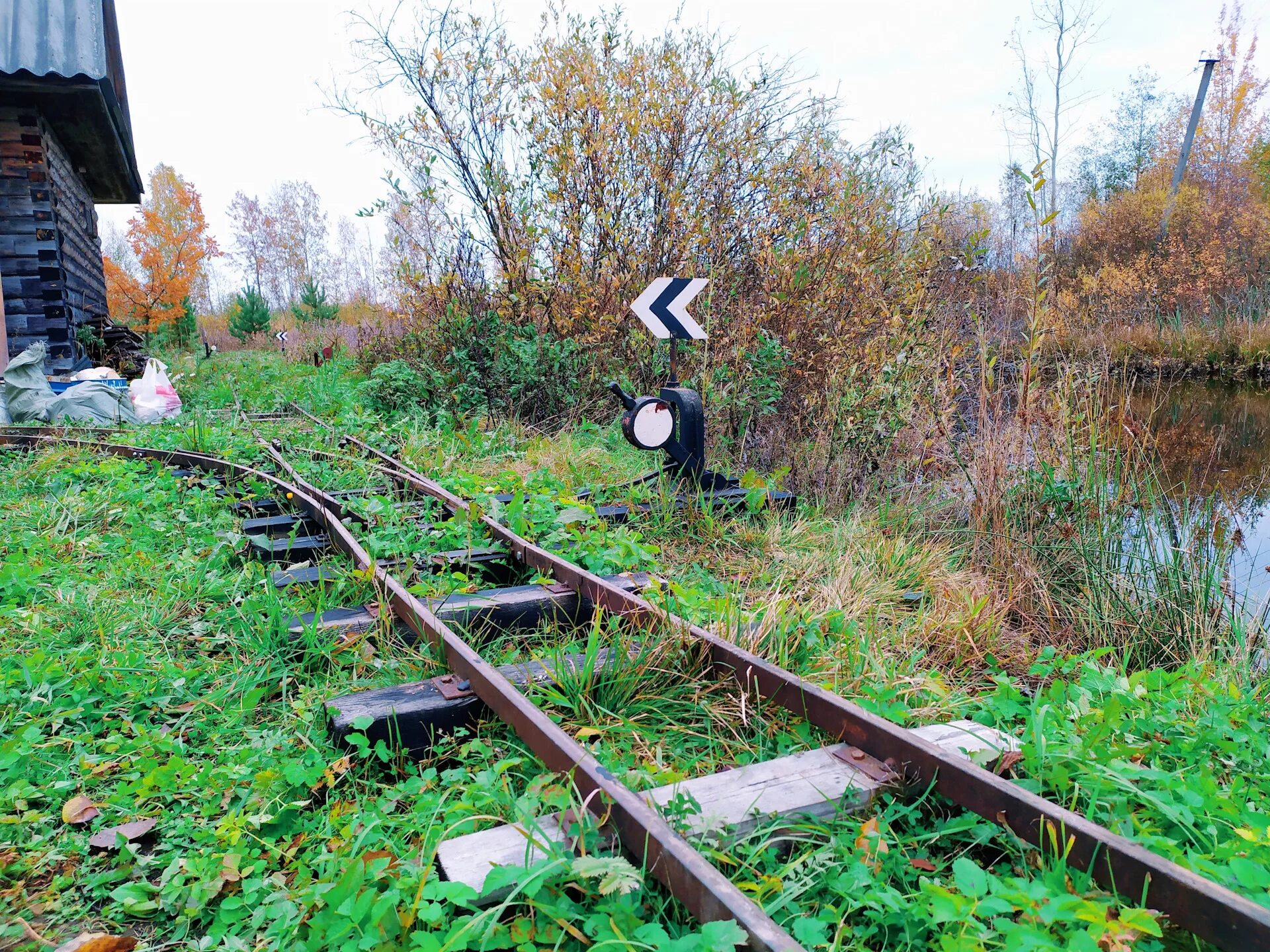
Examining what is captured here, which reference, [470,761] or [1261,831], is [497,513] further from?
[1261,831]

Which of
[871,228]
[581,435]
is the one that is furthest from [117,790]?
[871,228]

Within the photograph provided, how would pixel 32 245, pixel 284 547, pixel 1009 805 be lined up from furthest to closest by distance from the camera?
pixel 32 245 < pixel 284 547 < pixel 1009 805

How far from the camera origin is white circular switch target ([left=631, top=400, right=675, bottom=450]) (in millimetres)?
4835

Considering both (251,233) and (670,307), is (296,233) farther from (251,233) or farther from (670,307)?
(670,307)

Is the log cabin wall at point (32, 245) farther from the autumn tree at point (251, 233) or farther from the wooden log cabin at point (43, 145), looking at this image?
the autumn tree at point (251, 233)

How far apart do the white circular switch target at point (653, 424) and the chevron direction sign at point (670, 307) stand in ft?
1.71

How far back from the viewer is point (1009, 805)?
1803 millimetres

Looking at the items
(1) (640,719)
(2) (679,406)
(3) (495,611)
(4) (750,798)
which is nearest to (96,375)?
(2) (679,406)

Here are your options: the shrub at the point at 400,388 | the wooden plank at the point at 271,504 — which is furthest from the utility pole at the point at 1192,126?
the wooden plank at the point at 271,504

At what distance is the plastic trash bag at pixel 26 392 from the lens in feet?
28.2

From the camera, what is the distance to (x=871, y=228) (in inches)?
286

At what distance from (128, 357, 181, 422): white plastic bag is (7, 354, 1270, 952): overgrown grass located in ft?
14.1

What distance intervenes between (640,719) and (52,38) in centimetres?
1256

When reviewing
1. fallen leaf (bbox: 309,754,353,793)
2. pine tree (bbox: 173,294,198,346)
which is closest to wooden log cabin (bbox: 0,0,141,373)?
fallen leaf (bbox: 309,754,353,793)
